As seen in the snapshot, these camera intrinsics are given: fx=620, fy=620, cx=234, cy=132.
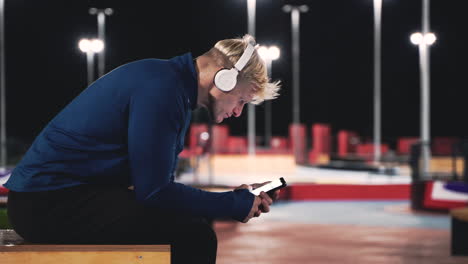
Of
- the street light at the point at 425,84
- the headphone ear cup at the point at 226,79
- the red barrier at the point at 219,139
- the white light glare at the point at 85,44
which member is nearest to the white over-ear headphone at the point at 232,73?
the headphone ear cup at the point at 226,79

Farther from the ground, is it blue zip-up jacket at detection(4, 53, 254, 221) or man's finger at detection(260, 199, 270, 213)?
blue zip-up jacket at detection(4, 53, 254, 221)

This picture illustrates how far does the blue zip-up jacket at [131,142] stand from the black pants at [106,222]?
0.14 feet

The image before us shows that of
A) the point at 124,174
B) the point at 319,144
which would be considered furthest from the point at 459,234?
the point at 319,144

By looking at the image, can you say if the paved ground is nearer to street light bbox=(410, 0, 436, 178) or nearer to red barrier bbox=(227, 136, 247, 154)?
street light bbox=(410, 0, 436, 178)

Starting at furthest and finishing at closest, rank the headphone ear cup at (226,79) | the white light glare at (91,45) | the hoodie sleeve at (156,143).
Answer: the white light glare at (91,45) < the headphone ear cup at (226,79) < the hoodie sleeve at (156,143)

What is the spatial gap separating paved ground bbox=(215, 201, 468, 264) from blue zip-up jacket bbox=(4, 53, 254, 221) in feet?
10.2

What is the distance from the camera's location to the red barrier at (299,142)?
20031 mm

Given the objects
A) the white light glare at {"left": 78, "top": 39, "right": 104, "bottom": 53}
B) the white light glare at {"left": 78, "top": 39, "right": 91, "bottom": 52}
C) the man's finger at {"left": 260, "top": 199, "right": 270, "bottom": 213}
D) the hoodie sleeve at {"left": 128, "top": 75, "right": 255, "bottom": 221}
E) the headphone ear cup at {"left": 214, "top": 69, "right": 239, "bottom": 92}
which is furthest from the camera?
the white light glare at {"left": 78, "top": 39, "right": 91, "bottom": 52}

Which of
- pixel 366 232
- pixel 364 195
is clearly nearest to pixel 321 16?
pixel 364 195

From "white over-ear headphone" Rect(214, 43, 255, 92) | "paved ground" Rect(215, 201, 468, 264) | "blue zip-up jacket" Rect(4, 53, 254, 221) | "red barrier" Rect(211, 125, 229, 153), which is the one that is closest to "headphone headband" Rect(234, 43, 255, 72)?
"white over-ear headphone" Rect(214, 43, 255, 92)

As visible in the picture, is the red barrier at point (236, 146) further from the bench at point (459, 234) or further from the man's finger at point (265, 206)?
the man's finger at point (265, 206)

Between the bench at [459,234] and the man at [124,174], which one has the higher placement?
the man at [124,174]

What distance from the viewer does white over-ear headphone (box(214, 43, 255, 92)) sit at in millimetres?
2109

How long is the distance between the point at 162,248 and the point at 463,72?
30.2 metres
